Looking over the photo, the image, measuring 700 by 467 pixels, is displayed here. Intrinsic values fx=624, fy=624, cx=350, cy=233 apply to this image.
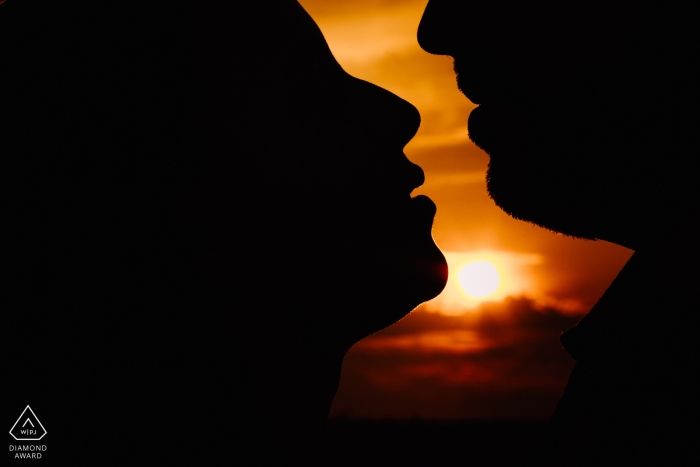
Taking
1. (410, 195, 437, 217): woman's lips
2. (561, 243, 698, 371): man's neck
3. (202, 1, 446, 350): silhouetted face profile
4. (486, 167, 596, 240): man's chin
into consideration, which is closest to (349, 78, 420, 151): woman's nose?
(202, 1, 446, 350): silhouetted face profile

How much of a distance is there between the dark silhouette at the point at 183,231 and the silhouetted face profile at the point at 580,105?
860 mm

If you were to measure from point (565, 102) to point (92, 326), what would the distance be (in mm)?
2423

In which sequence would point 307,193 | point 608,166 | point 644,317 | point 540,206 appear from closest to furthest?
point 644,317 < point 307,193 < point 608,166 < point 540,206

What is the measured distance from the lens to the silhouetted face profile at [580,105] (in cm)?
275

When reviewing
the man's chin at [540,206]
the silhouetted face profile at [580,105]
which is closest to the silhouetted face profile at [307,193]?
the man's chin at [540,206]

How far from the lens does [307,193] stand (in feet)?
8.47

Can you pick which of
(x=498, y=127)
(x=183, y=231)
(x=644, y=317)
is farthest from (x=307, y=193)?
(x=644, y=317)

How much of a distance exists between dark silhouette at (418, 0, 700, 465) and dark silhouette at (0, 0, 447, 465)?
84 centimetres

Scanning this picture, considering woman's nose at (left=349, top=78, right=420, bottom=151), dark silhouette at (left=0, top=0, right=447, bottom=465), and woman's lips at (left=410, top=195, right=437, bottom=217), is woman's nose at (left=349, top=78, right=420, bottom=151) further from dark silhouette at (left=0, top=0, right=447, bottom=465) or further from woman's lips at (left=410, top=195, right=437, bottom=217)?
woman's lips at (left=410, top=195, right=437, bottom=217)

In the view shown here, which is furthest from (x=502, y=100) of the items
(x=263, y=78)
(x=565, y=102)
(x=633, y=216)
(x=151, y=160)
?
(x=151, y=160)

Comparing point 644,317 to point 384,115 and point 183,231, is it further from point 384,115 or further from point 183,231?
point 183,231

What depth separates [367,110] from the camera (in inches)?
112

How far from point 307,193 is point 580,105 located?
149cm

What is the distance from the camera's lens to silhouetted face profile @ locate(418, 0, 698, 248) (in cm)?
275
